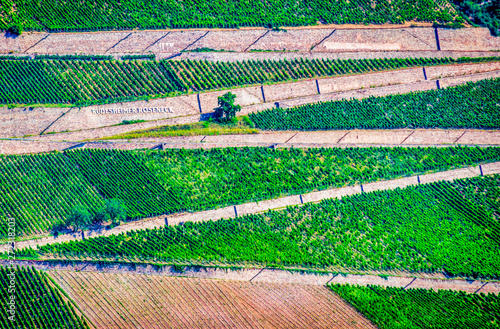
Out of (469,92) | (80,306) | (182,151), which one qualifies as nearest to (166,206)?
(182,151)

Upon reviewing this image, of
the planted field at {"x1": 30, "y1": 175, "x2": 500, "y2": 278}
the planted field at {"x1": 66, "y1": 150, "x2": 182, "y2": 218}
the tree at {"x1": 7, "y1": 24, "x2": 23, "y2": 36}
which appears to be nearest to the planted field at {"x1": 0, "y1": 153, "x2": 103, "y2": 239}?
the planted field at {"x1": 66, "y1": 150, "x2": 182, "y2": 218}

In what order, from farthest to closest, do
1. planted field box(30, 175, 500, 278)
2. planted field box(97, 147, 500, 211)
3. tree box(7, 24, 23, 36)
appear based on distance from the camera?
tree box(7, 24, 23, 36) → planted field box(97, 147, 500, 211) → planted field box(30, 175, 500, 278)

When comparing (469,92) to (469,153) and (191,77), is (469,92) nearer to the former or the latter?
(469,153)

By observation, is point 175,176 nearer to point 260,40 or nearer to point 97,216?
point 97,216

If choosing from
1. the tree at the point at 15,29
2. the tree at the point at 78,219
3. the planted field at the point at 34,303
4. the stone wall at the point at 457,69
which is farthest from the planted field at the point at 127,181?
the stone wall at the point at 457,69

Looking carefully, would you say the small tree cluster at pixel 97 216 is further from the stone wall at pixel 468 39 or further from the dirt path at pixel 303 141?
the stone wall at pixel 468 39

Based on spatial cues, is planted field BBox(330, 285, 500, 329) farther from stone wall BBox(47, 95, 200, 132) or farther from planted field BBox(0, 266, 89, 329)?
stone wall BBox(47, 95, 200, 132)
